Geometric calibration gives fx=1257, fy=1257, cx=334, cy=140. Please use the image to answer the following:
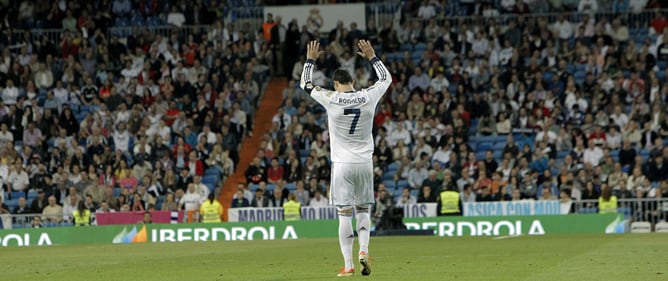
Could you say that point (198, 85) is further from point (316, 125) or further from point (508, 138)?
point (508, 138)

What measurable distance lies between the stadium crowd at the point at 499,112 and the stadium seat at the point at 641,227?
120 cm

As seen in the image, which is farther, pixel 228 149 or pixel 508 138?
pixel 228 149

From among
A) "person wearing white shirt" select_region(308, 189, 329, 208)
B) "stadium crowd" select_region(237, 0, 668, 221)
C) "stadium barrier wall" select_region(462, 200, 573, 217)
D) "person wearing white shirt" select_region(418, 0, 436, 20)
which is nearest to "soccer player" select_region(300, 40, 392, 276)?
"stadium crowd" select_region(237, 0, 668, 221)

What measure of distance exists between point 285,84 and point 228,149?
514 centimetres

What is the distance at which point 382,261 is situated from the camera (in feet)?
59.9

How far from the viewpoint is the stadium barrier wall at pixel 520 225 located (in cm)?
3002

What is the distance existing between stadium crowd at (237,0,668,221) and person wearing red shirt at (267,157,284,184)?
0.09 ft

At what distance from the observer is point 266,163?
36000mm

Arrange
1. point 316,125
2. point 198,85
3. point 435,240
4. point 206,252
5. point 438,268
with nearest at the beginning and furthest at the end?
point 438,268 < point 206,252 < point 435,240 < point 316,125 < point 198,85

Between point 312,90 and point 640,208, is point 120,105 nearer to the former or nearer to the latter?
point 640,208

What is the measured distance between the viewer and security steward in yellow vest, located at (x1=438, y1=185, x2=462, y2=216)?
3130cm

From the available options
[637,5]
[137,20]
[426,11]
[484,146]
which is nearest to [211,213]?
[484,146]

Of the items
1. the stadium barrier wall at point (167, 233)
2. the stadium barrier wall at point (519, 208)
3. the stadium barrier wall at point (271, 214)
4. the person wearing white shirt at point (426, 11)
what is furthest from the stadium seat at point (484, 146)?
the person wearing white shirt at point (426, 11)

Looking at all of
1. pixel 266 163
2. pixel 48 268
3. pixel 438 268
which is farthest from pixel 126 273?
pixel 266 163
